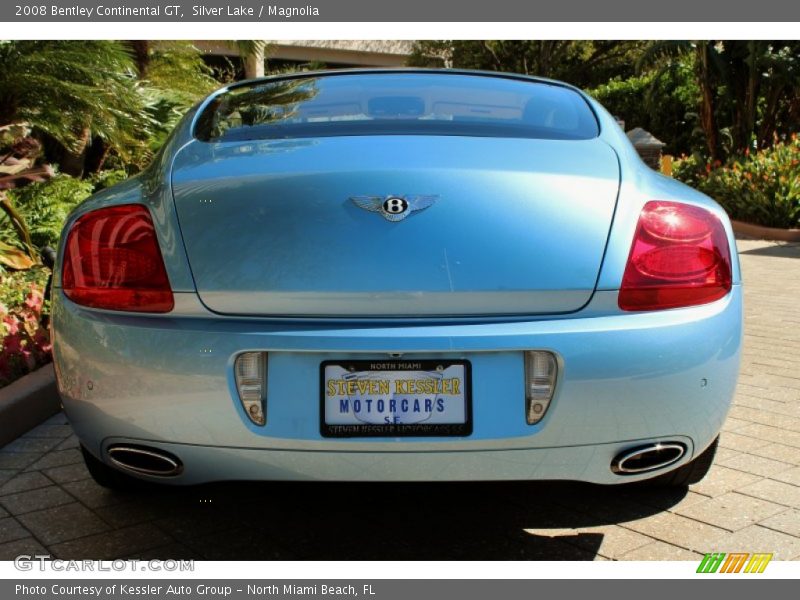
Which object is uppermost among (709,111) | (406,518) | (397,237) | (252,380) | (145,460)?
(397,237)

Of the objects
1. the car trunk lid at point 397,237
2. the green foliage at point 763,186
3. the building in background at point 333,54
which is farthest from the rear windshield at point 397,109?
the building in background at point 333,54

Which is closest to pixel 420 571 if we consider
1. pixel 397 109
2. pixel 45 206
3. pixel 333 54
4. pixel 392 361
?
pixel 392 361

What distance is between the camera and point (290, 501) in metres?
3.46

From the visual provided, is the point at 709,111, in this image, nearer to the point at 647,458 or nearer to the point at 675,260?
the point at 675,260

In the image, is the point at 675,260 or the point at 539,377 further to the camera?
the point at 675,260

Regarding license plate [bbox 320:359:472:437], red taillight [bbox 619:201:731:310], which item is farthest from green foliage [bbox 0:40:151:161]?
red taillight [bbox 619:201:731:310]

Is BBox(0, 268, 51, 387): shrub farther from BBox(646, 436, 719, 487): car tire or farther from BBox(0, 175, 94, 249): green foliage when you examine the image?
BBox(646, 436, 719, 487): car tire

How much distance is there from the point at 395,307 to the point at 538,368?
404mm

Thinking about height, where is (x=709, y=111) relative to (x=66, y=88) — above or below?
below

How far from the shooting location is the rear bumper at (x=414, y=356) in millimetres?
2588

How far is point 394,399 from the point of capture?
2602 mm

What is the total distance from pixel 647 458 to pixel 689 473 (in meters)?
0.60

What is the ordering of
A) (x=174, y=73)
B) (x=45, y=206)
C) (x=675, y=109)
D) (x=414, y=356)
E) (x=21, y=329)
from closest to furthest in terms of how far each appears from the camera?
(x=414, y=356) < (x=21, y=329) < (x=45, y=206) < (x=174, y=73) < (x=675, y=109)

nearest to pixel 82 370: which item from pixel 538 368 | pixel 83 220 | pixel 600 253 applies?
pixel 83 220
